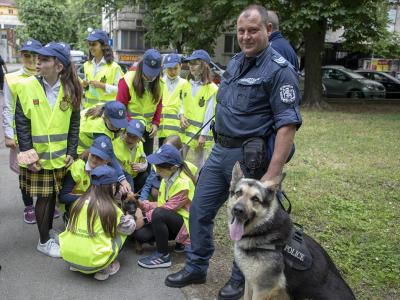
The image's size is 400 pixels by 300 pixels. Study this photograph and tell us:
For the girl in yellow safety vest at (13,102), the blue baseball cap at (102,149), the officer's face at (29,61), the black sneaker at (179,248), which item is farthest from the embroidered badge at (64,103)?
the black sneaker at (179,248)

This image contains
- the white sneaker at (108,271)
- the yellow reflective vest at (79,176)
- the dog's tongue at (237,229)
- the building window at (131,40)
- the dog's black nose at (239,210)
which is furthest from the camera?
the building window at (131,40)

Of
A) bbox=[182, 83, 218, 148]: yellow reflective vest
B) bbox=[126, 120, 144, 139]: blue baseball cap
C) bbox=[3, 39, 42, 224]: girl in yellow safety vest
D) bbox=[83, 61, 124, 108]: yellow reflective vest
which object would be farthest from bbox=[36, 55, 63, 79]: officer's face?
bbox=[182, 83, 218, 148]: yellow reflective vest

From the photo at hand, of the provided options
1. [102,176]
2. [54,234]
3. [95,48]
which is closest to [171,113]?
[95,48]

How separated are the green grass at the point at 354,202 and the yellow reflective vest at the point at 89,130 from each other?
1.74m

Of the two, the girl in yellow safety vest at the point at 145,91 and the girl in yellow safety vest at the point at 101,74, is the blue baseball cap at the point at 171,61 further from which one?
the girl in yellow safety vest at the point at 145,91

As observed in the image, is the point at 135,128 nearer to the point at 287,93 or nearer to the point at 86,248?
the point at 86,248

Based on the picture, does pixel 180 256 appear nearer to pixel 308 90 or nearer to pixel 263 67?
pixel 263 67

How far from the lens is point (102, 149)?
4188mm

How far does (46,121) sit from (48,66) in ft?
1.67

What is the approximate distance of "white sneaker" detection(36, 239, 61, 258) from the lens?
162 inches

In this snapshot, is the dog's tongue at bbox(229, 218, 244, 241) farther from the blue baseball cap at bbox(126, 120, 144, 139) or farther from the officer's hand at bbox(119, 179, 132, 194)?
the blue baseball cap at bbox(126, 120, 144, 139)

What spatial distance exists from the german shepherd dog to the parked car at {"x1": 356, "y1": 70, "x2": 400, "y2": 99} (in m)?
20.7

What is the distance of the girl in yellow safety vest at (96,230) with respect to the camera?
365cm

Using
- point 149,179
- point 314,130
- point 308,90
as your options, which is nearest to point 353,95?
point 308,90
